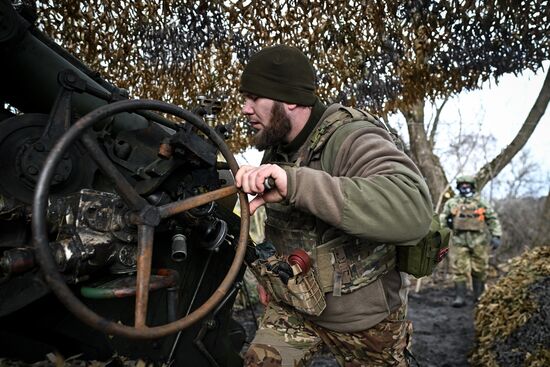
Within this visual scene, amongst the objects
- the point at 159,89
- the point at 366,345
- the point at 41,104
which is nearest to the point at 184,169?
the point at 41,104

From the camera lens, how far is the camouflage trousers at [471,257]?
7.77 metres

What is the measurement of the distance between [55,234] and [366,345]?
1378 mm

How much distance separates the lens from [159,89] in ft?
12.8

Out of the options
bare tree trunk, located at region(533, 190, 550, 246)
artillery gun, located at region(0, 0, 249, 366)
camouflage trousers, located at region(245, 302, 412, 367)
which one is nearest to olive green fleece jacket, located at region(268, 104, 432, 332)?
artillery gun, located at region(0, 0, 249, 366)

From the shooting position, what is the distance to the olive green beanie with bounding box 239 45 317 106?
2139 millimetres

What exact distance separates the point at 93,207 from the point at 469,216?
7.26 metres

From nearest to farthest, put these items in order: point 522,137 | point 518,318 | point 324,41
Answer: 1. point 324,41
2. point 518,318
3. point 522,137

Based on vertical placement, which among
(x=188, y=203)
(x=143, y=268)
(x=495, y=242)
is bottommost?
(x=143, y=268)

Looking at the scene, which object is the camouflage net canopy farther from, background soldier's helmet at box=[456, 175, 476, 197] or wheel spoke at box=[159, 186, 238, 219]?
background soldier's helmet at box=[456, 175, 476, 197]

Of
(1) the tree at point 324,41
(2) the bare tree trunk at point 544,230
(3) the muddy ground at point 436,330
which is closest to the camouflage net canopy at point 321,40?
(1) the tree at point 324,41

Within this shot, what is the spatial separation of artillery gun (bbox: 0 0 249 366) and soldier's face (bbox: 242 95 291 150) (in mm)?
343

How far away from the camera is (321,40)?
3.43 m

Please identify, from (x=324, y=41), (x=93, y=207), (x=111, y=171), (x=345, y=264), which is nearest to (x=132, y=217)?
(x=111, y=171)

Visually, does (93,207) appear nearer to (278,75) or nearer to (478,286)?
(278,75)
